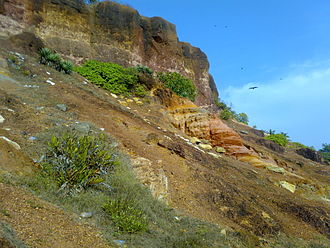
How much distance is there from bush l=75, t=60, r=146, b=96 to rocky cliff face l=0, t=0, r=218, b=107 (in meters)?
2.47

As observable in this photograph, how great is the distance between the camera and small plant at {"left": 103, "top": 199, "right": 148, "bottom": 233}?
15.3ft

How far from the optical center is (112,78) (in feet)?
61.1

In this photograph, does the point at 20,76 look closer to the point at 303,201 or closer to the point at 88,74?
the point at 88,74

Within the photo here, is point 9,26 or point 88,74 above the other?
point 9,26

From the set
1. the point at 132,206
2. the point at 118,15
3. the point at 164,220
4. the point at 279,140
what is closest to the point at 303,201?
the point at 164,220

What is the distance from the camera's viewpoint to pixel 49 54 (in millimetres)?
15812

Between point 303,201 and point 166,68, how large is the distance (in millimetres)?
21274

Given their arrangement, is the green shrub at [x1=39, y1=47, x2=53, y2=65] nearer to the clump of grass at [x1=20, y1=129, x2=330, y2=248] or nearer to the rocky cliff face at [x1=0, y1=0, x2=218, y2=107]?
the rocky cliff face at [x1=0, y1=0, x2=218, y2=107]

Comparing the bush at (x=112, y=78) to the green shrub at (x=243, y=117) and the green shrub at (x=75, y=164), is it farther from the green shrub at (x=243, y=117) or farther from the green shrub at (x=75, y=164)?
the green shrub at (x=243, y=117)

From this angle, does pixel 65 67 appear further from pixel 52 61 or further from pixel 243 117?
pixel 243 117

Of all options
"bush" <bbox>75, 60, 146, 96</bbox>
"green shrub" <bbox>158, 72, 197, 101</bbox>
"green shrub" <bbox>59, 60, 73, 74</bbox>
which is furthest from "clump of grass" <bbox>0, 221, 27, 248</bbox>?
"green shrub" <bbox>158, 72, 197, 101</bbox>

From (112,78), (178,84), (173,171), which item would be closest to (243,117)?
(178,84)

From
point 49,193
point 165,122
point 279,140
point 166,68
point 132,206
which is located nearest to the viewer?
point 49,193

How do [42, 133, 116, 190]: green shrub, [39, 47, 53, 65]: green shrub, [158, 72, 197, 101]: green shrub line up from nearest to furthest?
1. [42, 133, 116, 190]: green shrub
2. [39, 47, 53, 65]: green shrub
3. [158, 72, 197, 101]: green shrub
